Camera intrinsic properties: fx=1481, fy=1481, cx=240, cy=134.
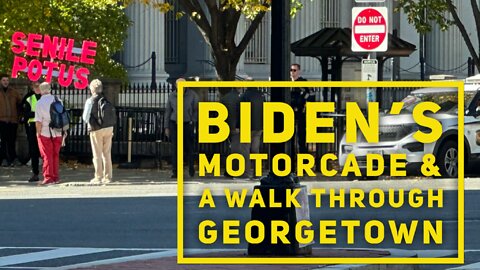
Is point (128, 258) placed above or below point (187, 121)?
below

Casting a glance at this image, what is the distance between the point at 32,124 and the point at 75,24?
7254mm

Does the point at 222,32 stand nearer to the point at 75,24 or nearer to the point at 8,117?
the point at 75,24

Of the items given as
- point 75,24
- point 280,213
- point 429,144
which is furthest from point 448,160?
point 75,24

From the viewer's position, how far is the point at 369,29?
23672mm

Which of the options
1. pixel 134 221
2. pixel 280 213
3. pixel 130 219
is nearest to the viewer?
pixel 280 213

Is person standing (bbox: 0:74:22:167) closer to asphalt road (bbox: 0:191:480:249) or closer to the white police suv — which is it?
asphalt road (bbox: 0:191:480:249)

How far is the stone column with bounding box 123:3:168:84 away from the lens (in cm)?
4222

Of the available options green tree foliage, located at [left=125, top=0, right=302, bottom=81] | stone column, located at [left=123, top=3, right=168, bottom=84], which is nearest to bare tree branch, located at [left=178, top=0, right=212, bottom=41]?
green tree foliage, located at [left=125, top=0, right=302, bottom=81]

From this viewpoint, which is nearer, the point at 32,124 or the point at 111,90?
the point at 32,124

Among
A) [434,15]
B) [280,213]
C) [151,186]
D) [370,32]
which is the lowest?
[151,186]

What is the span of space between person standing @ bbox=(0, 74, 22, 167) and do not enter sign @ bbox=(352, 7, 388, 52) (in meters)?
8.69

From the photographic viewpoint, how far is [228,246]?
14.8 m

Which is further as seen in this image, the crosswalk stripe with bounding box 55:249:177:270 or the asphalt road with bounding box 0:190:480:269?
the asphalt road with bounding box 0:190:480:269

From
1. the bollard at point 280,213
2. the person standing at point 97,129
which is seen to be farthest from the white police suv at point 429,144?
the person standing at point 97,129
